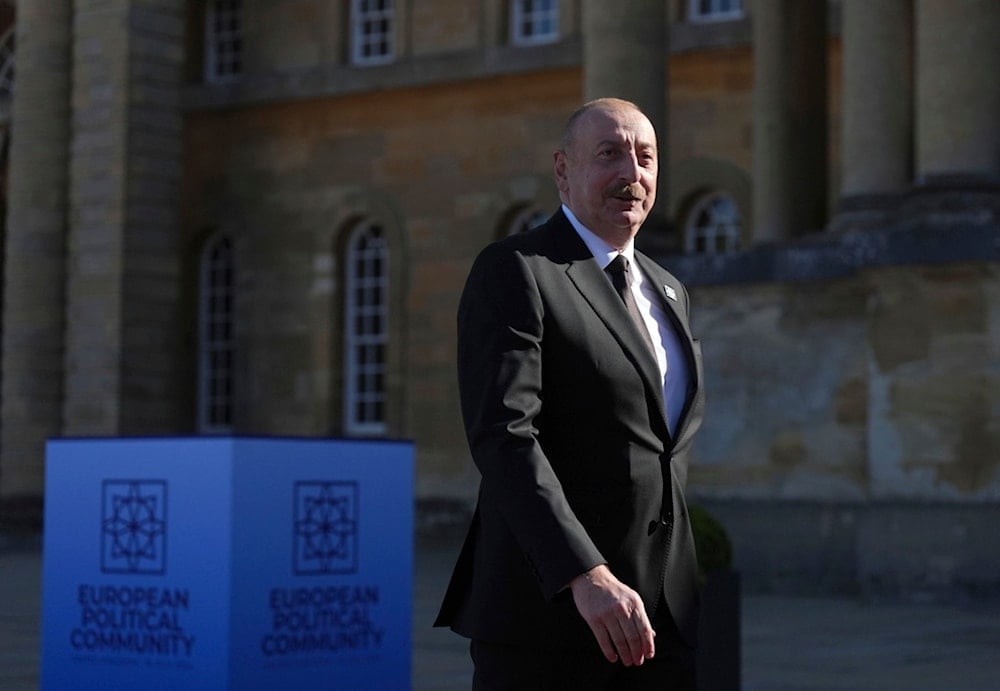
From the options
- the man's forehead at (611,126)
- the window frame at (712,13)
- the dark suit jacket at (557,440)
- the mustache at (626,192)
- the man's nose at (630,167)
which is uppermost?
the window frame at (712,13)

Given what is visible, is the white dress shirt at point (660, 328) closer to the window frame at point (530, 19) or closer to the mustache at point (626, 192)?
the mustache at point (626, 192)

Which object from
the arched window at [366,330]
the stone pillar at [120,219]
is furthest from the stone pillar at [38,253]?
the arched window at [366,330]

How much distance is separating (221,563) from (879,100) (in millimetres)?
11672

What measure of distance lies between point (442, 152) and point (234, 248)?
393 centimetres

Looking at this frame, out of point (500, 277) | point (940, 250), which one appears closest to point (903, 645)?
point (940, 250)

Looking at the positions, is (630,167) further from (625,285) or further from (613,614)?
(613,614)

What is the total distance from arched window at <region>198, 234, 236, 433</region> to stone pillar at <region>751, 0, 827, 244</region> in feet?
36.0

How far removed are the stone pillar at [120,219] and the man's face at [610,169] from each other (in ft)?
76.4

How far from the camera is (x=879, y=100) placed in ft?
59.3

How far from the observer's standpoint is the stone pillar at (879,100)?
18047 millimetres

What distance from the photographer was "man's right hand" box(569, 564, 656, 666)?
361cm

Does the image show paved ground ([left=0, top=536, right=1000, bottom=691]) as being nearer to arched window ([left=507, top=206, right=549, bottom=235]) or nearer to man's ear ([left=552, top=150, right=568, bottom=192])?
man's ear ([left=552, top=150, right=568, bottom=192])

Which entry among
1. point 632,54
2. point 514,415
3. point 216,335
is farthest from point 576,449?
point 216,335

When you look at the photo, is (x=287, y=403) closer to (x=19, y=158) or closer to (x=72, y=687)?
(x=19, y=158)
